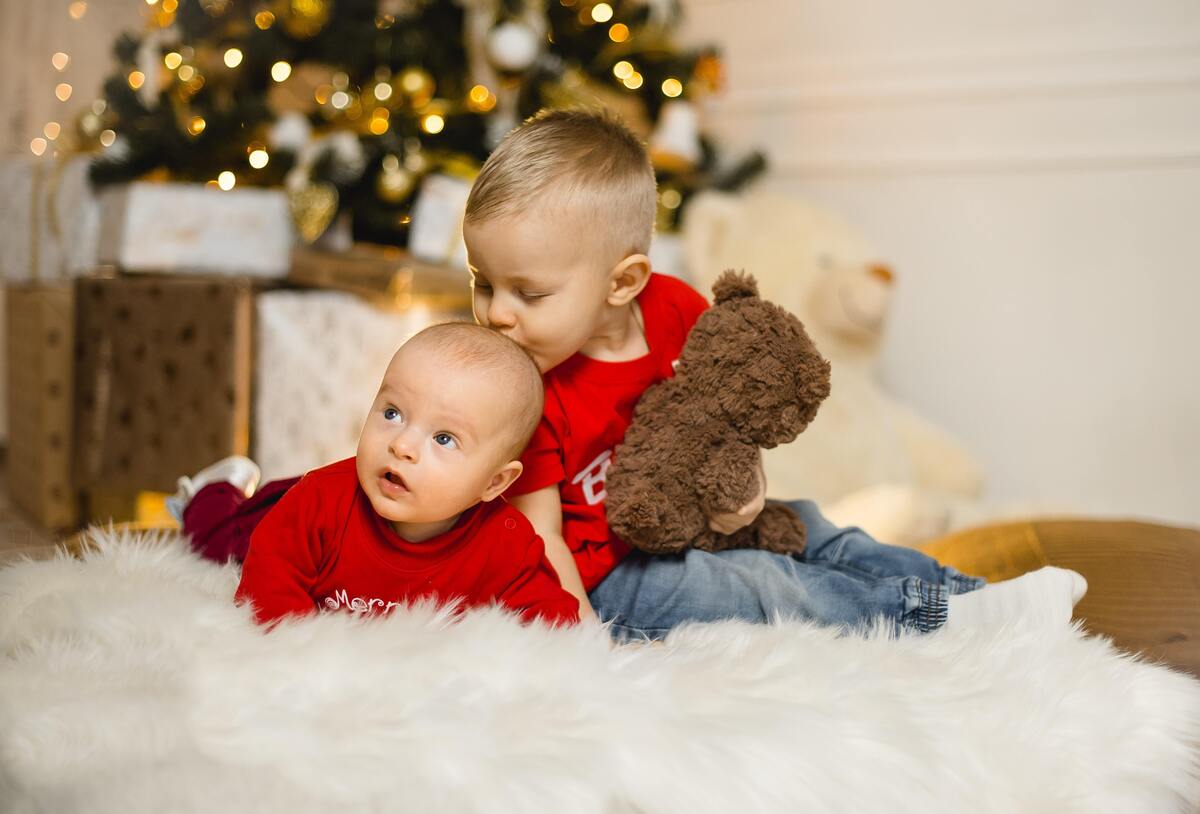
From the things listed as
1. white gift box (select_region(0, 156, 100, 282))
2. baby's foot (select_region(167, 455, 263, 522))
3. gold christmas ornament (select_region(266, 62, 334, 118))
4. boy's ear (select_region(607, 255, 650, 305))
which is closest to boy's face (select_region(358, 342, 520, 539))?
boy's ear (select_region(607, 255, 650, 305))

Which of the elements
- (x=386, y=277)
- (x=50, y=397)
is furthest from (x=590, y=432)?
(x=50, y=397)

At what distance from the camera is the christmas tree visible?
2254 mm

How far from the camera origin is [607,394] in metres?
1.15

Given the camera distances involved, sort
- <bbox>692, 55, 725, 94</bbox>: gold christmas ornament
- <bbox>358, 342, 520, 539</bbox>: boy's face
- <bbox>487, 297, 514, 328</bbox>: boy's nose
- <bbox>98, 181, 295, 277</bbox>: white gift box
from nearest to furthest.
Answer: <bbox>358, 342, 520, 539</bbox>: boy's face < <bbox>487, 297, 514, 328</bbox>: boy's nose < <bbox>98, 181, 295, 277</bbox>: white gift box < <bbox>692, 55, 725, 94</bbox>: gold christmas ornament

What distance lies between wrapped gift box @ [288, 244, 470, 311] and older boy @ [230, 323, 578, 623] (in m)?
1.16

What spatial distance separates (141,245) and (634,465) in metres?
1.55

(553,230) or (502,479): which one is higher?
Result: (553,230)

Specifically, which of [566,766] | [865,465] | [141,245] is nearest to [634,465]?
[566,766]

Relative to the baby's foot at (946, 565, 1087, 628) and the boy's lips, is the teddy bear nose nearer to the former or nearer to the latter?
the baby's foot at (946, 565, 1087, 628)

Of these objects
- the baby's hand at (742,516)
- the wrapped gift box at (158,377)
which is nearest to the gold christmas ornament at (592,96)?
the wrapped gift box at (158,377)

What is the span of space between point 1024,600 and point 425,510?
611mm

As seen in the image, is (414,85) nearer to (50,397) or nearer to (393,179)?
(393,179)

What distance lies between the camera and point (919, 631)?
108cm

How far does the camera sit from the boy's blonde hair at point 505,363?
0.94 m
